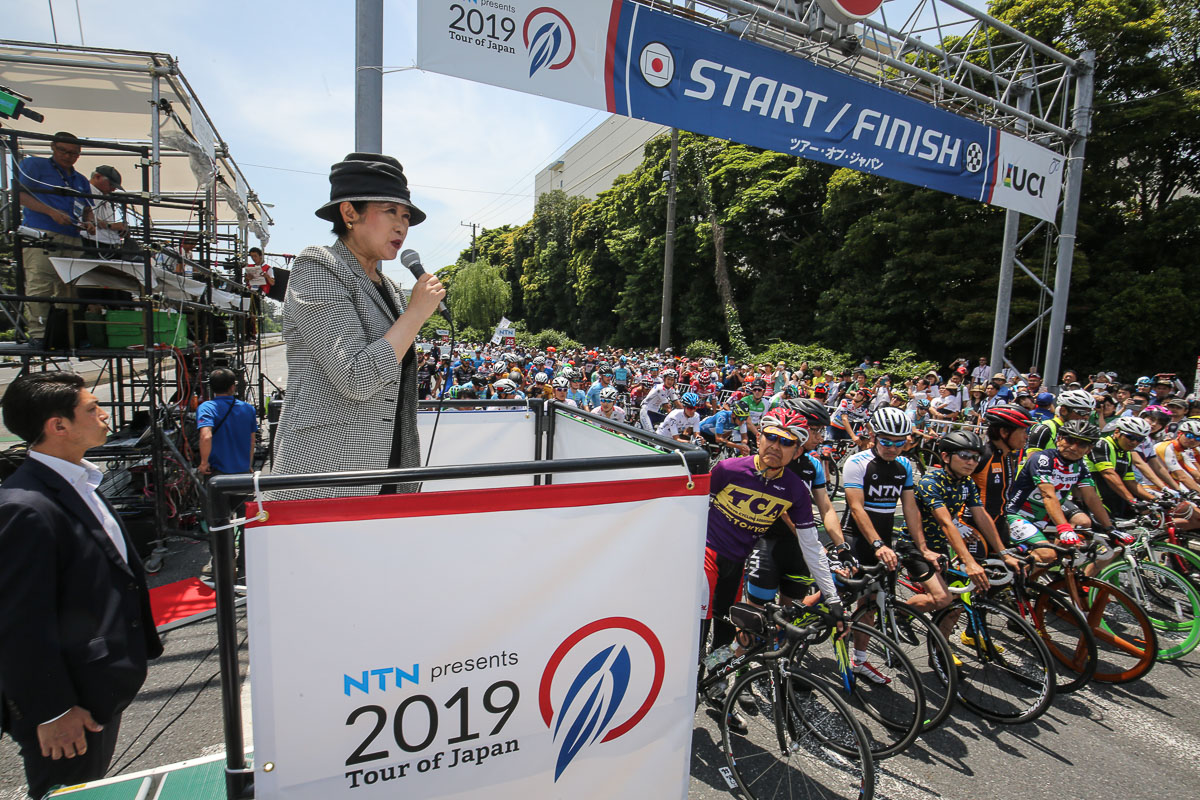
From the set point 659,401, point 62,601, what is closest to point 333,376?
point 62,601

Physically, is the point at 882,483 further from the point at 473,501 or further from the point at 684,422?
the point at 684,422

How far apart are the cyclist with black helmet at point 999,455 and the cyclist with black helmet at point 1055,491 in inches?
7.4

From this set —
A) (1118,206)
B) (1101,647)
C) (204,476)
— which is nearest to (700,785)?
(1101,647)

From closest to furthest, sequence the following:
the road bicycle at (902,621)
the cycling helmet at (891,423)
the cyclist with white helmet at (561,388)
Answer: the road bicycle at (902,621)
the cycling helmet at (891,423)
the cyclist with white helmet at (561,388)

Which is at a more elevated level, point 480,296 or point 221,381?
point 480,296

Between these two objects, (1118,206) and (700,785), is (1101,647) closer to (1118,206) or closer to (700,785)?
(700,785)

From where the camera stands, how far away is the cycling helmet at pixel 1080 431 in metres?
4.79

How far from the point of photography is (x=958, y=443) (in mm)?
4078

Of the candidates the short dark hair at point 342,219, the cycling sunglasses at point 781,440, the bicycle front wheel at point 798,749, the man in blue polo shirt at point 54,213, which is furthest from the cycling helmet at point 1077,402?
the man in blue polo shirt at point 54,213

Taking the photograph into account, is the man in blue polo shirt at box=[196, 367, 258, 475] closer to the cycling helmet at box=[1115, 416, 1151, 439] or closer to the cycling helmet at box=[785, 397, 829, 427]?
the cycling helmet at box=[785, 397, 829, 427]

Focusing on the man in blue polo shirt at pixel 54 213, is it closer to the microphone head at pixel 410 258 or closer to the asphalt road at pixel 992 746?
the asphalt road at pixel 992 746

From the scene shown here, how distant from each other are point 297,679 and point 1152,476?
765 centimetres

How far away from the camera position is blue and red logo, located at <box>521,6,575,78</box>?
212 inches

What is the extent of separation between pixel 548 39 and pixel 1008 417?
16.9 ft
